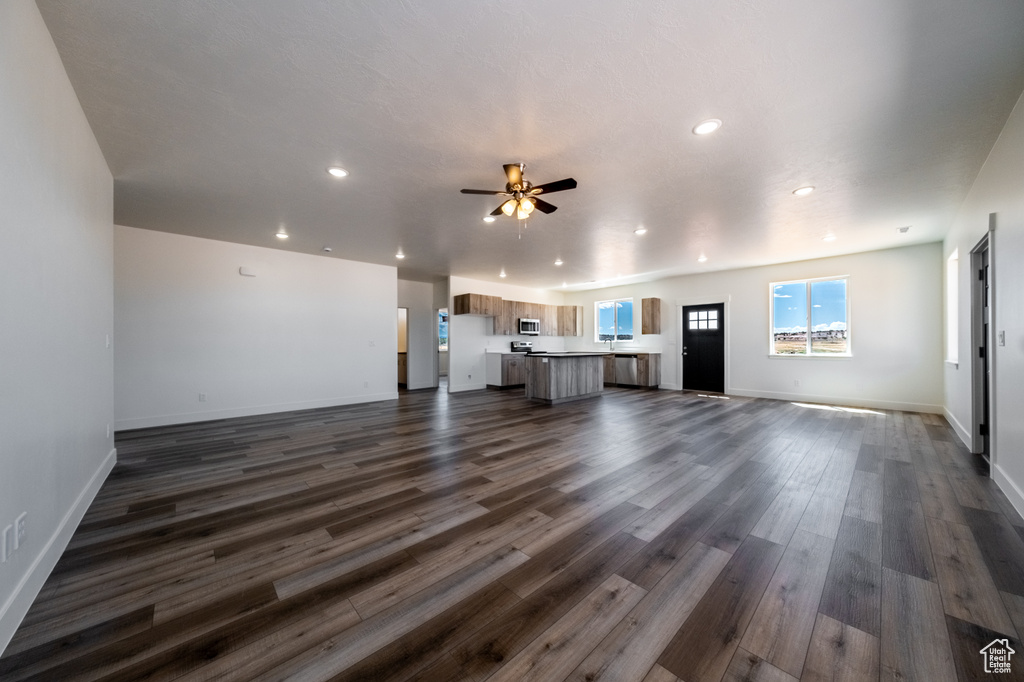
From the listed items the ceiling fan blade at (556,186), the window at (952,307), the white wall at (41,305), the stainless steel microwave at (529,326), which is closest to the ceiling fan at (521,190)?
the ceiling fan blade at (556,186)

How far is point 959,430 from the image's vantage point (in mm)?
Answer: 4445

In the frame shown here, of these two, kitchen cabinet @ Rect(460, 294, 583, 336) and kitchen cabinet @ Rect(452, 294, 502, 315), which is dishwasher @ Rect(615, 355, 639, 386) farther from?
kitchen cabinet @ Rect(452, 294, 502, 315)

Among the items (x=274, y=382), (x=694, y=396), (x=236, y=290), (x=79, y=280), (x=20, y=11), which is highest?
(x=20, y=11)

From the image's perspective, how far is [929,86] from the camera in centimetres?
232

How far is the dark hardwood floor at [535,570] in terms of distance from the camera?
4.54ft

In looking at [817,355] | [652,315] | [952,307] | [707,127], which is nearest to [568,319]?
[652,315]

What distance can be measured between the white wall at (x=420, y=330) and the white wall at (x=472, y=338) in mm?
1003

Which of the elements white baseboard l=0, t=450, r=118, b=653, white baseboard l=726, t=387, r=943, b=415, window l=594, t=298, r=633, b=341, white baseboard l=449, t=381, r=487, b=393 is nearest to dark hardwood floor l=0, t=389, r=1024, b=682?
white baseboard l=0, t=450, r=118, b=653

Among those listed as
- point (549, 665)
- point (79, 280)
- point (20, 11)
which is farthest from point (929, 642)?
point (79, 280)

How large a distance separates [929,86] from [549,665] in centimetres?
372

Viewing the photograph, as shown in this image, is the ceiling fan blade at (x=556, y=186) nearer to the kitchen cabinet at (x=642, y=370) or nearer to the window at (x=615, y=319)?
the kitchen cabinet at (x=642, y=370)

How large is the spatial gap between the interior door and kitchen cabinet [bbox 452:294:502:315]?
14.6 feet

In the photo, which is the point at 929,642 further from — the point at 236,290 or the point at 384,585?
the point at 236,290

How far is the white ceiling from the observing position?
1866mm
